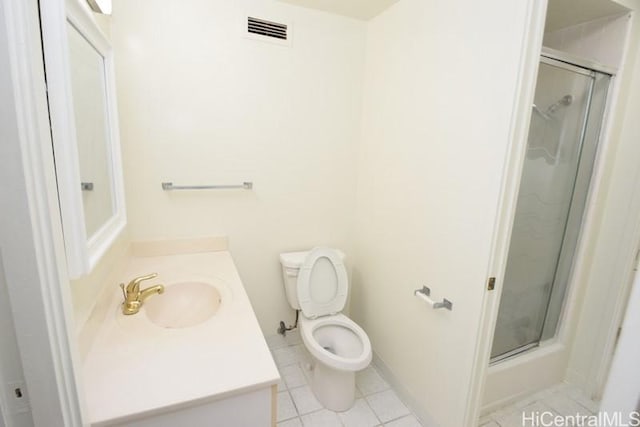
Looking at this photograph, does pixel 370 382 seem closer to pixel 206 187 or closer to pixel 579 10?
pixel 206 187

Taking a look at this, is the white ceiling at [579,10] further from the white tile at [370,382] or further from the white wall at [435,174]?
the white tile at [370,382]

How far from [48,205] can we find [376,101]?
1.81 meters

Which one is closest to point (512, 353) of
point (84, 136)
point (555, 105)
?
point (555, 105)

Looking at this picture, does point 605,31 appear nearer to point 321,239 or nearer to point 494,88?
point 494,88

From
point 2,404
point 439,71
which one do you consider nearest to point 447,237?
point 439,71

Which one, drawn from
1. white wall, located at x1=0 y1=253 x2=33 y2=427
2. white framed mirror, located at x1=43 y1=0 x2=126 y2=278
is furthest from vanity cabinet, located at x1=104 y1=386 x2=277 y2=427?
white framed mirror, located at x1=43 y1=0 x2=126 y2=278

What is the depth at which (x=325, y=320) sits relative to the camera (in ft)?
6.28

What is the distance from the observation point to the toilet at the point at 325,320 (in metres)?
1.68

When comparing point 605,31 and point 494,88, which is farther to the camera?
point 605,31

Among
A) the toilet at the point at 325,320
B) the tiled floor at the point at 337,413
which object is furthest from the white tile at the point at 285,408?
the toilet at the point at 325,320

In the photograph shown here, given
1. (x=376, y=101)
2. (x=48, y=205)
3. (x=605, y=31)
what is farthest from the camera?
(x=376, y=101)

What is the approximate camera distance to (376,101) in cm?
197

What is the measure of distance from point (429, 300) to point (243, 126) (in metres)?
1.45

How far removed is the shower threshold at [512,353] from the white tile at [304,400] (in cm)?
102
